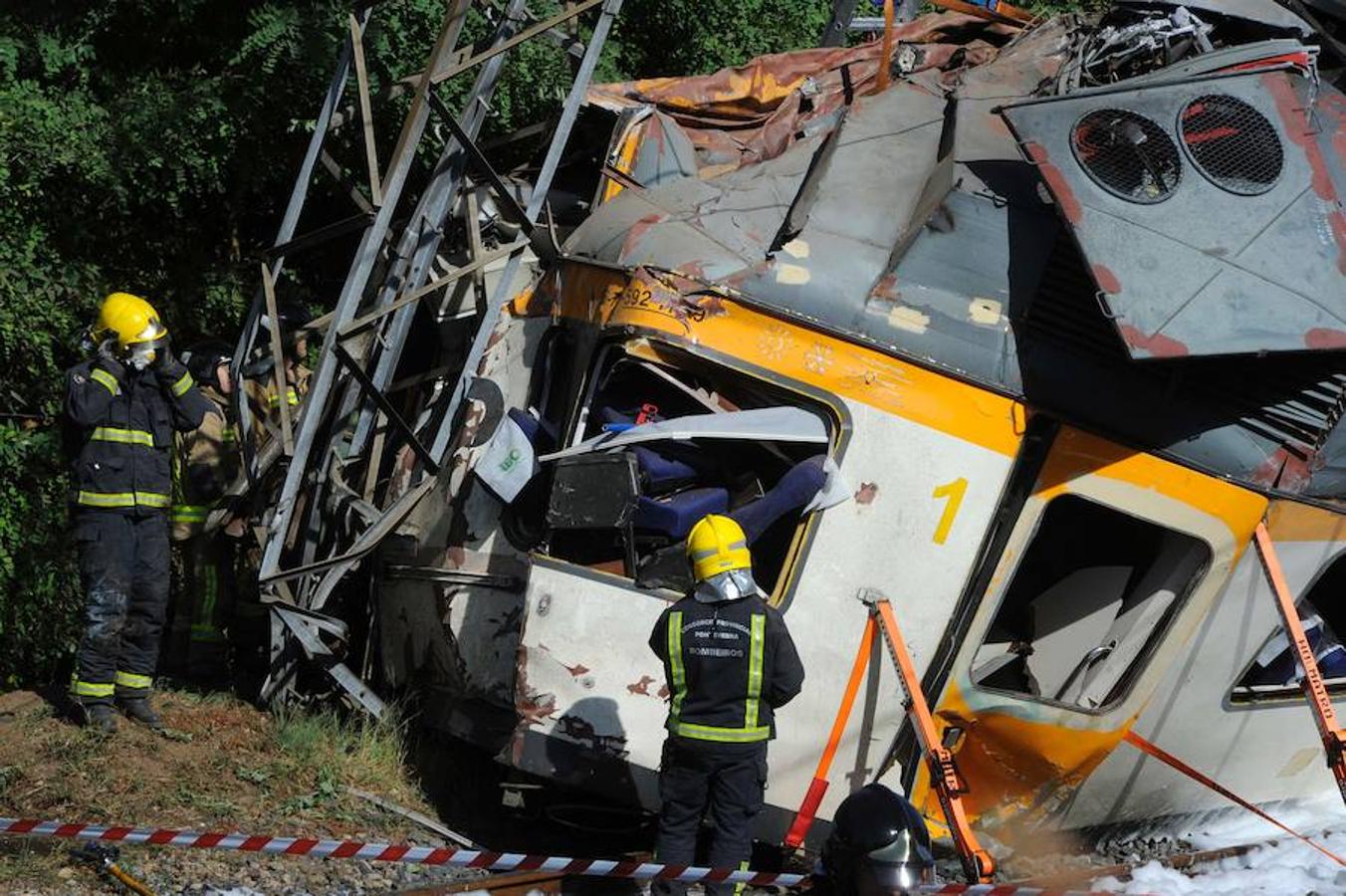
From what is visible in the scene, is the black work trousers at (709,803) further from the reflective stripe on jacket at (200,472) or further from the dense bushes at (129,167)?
the dense bushes at (129,167)

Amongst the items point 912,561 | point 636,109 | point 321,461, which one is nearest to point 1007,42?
point 636,109

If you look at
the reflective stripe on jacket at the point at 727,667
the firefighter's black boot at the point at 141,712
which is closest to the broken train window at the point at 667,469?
the reflective stripe on jacket at the point at 727,667

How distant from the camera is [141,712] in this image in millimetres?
A: 7785

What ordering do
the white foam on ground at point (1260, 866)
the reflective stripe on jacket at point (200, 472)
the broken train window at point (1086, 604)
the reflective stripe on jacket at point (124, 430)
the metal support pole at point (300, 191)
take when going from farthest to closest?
1. the reflective stripe on jacket at point (200, 472)
2. the metal support pole at point (300, 191)
3. the reflective stripe on jacket at point (124, 430)
4. the white foam on ground at point (1260, 866)
5. the broken train window at point (1086, 604)

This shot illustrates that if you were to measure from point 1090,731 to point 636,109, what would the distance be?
386 cm

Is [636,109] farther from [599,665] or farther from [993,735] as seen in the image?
[993,735]

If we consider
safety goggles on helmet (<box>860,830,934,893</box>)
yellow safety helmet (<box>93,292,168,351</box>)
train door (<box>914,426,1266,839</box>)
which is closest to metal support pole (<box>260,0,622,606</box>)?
yellow safety helmet (<box>93,292,168,351</box>)

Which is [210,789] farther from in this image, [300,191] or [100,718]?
[300,191]

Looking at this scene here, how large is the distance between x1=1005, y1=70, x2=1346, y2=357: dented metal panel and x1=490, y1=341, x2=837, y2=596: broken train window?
1415 mm

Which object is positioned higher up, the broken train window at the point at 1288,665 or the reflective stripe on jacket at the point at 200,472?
the reflective stripe on jacket at the point at 200,472

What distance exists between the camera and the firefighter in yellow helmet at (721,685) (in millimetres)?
6152

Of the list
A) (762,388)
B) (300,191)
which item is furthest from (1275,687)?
(300,191)

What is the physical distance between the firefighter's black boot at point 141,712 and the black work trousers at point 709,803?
2.86 metres

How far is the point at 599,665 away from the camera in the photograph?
682cm
